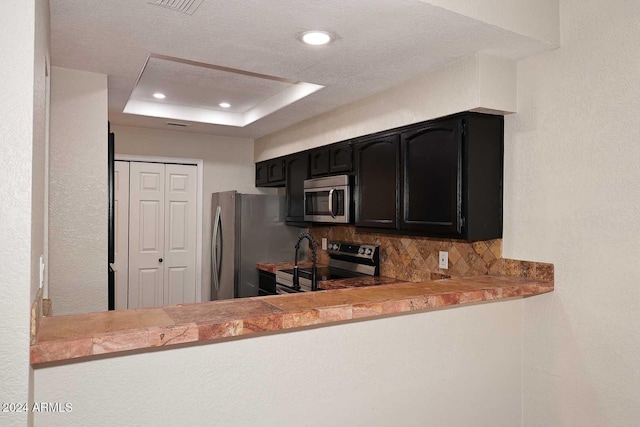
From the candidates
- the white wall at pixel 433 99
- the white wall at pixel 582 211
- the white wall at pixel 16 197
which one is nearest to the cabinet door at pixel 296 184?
the white wall at pixel 433 99

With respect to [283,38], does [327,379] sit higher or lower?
lower

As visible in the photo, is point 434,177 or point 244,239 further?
point 244,239

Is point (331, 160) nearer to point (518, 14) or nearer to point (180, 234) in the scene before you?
point (518, 14)

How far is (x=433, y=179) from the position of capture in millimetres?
2602

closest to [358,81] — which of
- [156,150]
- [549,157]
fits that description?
[549,157]

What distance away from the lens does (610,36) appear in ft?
6.63

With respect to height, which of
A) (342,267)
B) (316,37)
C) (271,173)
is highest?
(316,37)

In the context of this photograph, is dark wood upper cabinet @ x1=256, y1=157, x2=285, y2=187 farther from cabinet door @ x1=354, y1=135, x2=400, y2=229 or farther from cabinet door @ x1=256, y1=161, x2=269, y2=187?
cabinet door @ x1=354, y1=135, x2=400, y2=229

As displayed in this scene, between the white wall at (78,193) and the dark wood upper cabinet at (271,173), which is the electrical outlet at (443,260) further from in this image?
the white wall at (78,193)

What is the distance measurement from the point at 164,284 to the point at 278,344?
11.2 ft

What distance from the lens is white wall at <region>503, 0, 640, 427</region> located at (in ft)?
6.41

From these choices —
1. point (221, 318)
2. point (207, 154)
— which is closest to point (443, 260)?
point (221, 318)

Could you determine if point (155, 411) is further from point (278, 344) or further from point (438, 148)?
point (438, 148)

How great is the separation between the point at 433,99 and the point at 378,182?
719 mm
